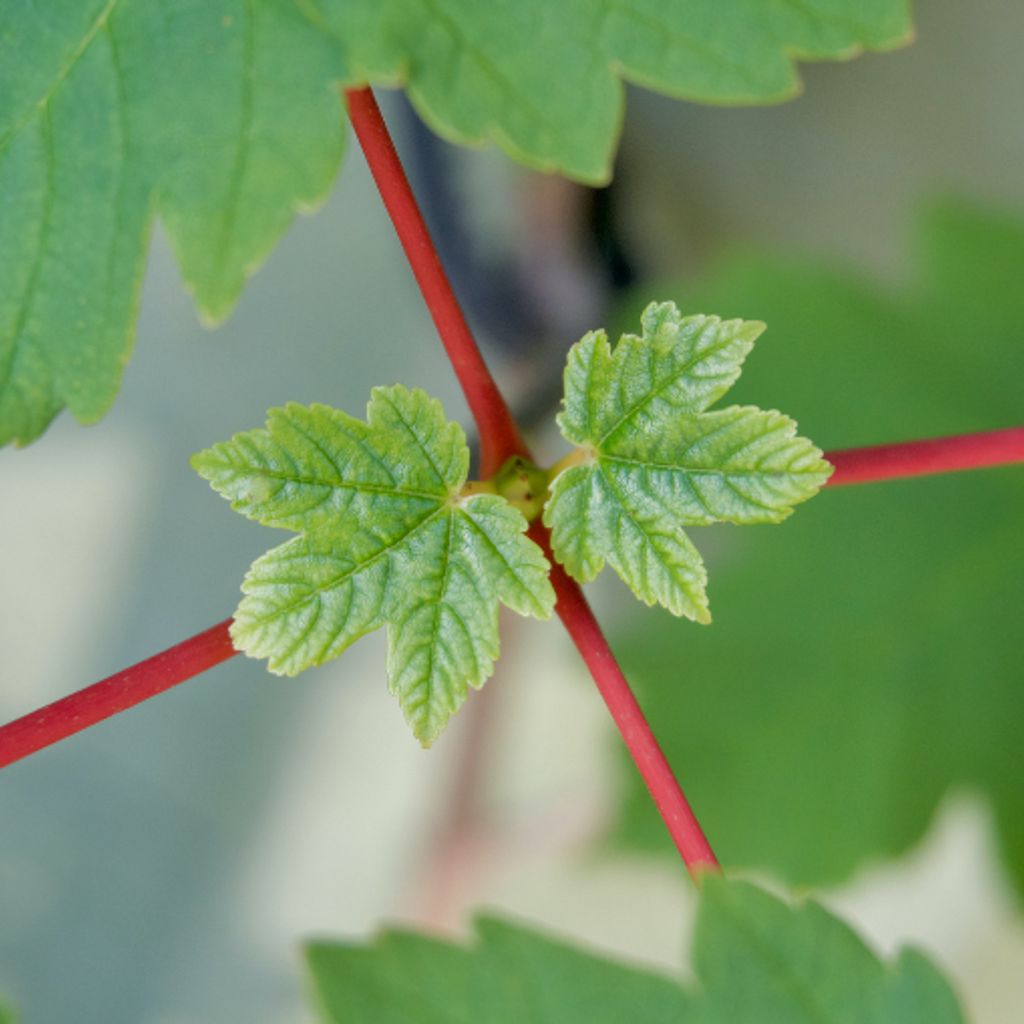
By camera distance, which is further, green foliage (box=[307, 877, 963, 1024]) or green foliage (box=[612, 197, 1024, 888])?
green foliage (box=[612, 197, 1024, 888])

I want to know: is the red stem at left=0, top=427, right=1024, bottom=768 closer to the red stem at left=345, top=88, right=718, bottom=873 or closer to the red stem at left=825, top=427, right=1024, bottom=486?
the red stem at left=825, top=427, right=1024, bottom=486

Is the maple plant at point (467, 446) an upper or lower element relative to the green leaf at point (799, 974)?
upper

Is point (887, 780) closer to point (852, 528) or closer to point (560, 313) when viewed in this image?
point (852, 528)

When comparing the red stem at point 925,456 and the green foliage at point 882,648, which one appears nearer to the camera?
the red stem at point 925,456

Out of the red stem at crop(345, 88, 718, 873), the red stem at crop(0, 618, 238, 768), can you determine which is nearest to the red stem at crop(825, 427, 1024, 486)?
the red stem at crop(345, 88, 718, 873)

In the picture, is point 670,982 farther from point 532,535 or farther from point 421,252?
point 421,252

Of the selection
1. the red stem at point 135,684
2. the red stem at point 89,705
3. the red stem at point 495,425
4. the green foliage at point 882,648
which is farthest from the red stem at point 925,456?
the green foliage at point 882,648

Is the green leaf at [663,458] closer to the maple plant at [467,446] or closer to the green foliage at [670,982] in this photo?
the maple plant at [467,446]
